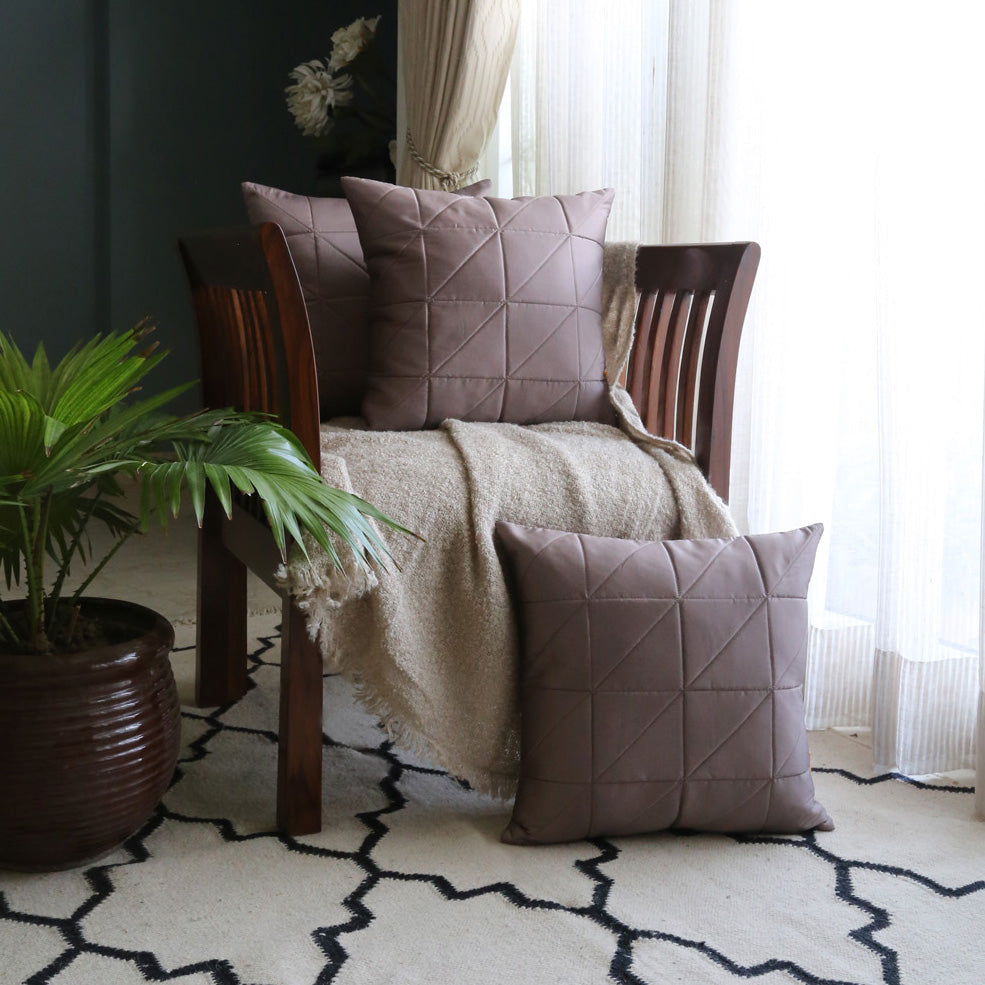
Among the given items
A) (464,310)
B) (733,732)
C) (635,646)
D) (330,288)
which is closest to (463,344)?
(464,310)

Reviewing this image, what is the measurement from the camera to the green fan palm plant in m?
1.15

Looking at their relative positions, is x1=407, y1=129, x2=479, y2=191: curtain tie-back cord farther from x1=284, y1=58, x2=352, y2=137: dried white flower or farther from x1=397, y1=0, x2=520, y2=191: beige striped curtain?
x1=284, y1=58, x2=352, y2=137: dried white flower

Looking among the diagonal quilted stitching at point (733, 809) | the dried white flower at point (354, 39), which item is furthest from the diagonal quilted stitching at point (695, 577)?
the dried white flower at point (354, 39)

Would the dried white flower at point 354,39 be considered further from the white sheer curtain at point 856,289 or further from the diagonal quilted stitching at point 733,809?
the diagonal quilted stitching at point 733,809

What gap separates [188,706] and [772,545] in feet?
3.21

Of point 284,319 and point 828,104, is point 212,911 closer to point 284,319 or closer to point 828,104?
point 284,319

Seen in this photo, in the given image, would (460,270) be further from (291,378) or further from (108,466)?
(108,466)

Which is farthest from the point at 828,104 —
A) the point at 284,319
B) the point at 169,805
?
the point at 169,805

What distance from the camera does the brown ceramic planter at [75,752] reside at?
121cm

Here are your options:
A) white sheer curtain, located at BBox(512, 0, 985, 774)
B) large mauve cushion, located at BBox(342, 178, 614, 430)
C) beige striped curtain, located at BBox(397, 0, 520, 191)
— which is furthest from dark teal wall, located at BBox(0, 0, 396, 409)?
large mauve cushion, located at BBox(342, 178, 614, 430)

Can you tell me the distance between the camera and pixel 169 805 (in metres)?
1.48

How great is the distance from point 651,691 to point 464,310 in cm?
60

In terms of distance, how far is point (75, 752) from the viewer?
1228 millimetres

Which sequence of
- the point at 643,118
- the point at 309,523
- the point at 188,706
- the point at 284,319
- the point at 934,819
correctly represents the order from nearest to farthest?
1. the point at 309,523
2. the point at 284,319
3. the point at 934,819
4. the point at 188,706
5. the point at 643,118
